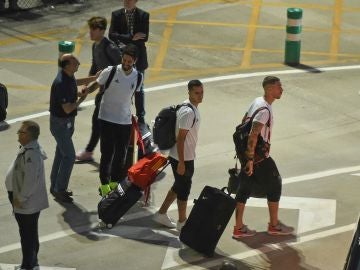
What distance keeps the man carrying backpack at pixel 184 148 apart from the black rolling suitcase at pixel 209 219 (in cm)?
41

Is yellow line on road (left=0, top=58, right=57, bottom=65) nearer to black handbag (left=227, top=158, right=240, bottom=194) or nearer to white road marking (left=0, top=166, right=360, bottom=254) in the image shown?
white road marking (left=0, top=166, right=360, bottom=254)

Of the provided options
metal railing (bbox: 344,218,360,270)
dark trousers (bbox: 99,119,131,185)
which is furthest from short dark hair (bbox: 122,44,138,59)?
metal railing (bbox: 344,218,360,270)

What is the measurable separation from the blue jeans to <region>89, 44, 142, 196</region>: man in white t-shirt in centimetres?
39

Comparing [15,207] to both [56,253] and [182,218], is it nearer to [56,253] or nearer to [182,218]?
[56,253]

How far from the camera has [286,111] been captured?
16.9 m

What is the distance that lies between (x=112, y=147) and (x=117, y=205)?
1008mm

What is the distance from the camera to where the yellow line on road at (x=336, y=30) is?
20.3m

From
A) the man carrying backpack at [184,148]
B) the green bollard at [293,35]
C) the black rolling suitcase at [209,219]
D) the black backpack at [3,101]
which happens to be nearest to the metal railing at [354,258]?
the black rolling suitcase at [209,219]

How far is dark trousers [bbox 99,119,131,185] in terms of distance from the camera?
13.4 meters

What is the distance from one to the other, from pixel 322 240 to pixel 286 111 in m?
4.57

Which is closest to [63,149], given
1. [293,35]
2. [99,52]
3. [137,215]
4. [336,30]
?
[137,215]

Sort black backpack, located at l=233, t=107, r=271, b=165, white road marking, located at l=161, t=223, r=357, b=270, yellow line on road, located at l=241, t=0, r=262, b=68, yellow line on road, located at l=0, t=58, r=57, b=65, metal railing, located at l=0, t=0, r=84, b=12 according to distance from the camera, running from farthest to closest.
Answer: metal railing, located at l=0, t=0, r=84, b=12 → yellow line on road, located at l=241, t=0, r=262, b=68 → yellow line on road, located at l=0, t=58, r=57, b=65 → black backpack, located at l=233, t=107, r=271, b=165 → white road marking, located at l=161, t=223, r=357, b=270

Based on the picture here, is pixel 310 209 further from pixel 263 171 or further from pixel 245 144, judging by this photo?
pixel 245 144

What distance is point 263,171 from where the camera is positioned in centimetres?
1239
